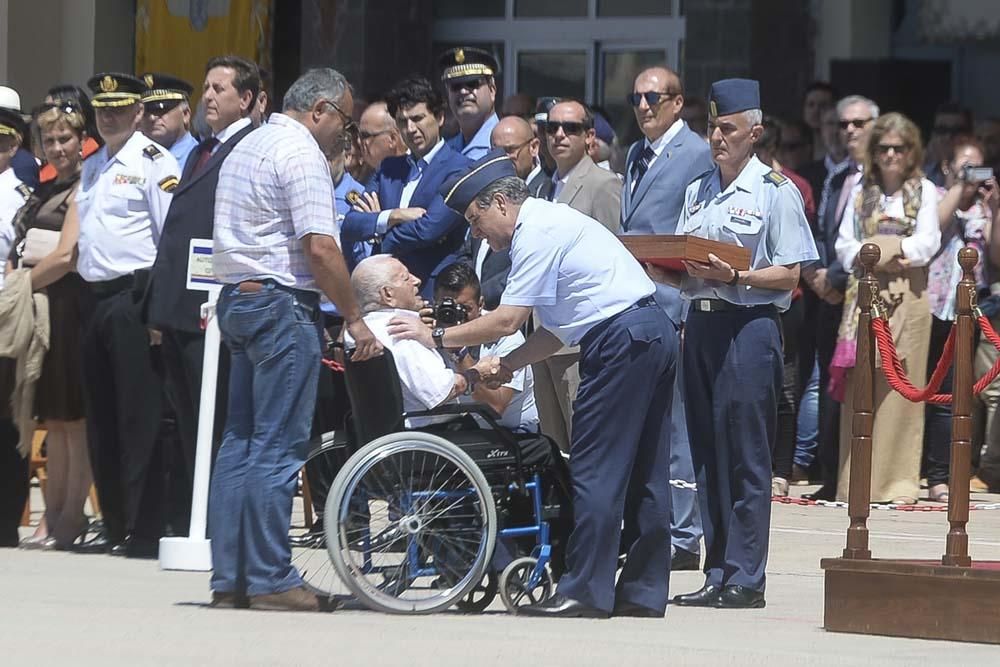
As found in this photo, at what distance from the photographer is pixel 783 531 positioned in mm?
10500

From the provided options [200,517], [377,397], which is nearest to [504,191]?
[377,397]

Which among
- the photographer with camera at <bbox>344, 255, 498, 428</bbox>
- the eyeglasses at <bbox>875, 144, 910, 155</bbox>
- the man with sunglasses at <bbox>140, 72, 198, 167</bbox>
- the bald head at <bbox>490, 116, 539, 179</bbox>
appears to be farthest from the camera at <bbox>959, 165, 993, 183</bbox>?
the man with sunglasses at <bbox>140, 72, 198, 167</bbox>

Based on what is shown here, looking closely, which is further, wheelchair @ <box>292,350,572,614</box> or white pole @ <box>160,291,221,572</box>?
white pole @ <box>160,291,221,572</box>

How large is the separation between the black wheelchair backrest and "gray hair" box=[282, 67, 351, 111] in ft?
3.13

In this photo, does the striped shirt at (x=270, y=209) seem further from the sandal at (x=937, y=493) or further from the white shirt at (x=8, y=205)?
the sandal at (x=937, y=493)

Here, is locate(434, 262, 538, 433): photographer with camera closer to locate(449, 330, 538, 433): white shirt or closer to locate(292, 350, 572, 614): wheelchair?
locate(449, 330, 538, 433): white shirt

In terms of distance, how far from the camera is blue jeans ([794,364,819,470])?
12.4m

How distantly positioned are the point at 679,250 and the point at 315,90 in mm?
1431

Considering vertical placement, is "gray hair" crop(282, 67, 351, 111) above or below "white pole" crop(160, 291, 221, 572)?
above

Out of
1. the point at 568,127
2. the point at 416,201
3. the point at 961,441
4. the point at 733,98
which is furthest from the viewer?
the point at 416,201

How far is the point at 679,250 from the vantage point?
791 centimetres

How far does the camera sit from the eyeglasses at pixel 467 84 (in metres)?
10.7

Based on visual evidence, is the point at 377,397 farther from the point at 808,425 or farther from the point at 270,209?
the point at 808,425

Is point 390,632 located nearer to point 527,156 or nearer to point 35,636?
point 35,636
